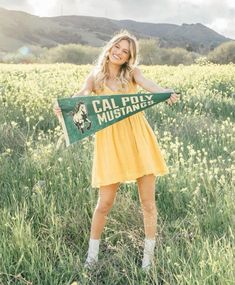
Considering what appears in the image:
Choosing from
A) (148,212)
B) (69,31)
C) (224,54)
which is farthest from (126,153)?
(69,31)

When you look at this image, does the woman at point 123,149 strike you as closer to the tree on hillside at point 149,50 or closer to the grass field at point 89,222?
the grass field at point 89,222

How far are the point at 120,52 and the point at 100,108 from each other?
48 cm

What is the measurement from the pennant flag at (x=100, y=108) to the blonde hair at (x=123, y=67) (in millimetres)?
208

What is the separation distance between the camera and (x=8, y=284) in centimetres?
405

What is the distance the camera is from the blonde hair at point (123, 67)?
4441 mm

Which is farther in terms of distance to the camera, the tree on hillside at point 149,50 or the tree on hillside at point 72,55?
the tree on hillside at point 149,50

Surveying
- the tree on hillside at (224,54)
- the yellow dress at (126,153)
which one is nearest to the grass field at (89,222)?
the yellow dress at (126,153)

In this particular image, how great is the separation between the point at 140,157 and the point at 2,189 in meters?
2.01

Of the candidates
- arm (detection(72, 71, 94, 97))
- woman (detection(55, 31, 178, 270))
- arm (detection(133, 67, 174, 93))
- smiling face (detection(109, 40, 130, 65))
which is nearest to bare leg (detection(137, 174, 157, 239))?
woman (detection(55, 31, 178, 270))

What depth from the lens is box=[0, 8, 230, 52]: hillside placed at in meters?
114

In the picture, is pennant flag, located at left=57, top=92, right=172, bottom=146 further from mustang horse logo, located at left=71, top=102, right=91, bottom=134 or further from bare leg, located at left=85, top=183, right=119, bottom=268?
bare leg, located at left=85, top=183, right=119, bottom=268

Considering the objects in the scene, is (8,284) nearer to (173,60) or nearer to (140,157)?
(140,157)

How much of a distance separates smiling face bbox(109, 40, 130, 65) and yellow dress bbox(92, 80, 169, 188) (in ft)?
1.48

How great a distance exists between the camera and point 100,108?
4309 mm
